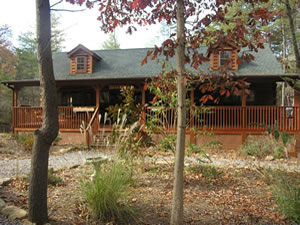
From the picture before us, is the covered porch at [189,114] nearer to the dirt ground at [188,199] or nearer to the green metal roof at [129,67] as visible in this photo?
the green metal roof at [129,67]

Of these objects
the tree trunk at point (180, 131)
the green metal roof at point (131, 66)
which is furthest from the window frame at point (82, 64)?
the tree trunk at point (180, 131)

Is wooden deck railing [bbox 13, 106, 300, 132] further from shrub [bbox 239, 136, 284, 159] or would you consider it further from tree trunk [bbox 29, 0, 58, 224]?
tree trunk [bbox 29, 0, 58, 224]

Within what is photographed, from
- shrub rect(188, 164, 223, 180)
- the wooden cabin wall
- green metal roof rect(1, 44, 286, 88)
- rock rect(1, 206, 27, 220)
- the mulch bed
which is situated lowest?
the mulch bed

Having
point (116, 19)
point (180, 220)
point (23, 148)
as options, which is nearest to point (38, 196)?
point (180, 220)

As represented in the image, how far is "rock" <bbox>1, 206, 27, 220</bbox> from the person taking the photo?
9.49 feet

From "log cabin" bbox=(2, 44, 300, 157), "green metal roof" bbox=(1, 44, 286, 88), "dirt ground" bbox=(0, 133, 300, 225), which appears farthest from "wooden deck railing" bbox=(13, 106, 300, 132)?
"dirt ground" bbox=(0, 133, 300, 225)

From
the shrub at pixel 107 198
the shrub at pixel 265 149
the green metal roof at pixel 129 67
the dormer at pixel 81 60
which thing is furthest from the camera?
the dormer at pixel 81 60

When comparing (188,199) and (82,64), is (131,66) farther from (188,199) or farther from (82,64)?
(188,199)

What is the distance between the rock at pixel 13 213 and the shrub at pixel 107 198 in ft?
2.32

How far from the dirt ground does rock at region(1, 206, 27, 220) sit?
273 mm

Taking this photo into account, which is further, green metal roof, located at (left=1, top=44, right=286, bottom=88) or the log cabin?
green metal roof, located at (left=1, top=44, right=286, bottom=88)

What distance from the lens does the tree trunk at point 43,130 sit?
281 centimetres

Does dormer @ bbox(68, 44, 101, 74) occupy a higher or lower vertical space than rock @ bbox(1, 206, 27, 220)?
higher

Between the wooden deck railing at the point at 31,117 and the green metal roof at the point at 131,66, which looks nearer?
the green metal roof at the point at 131,66
